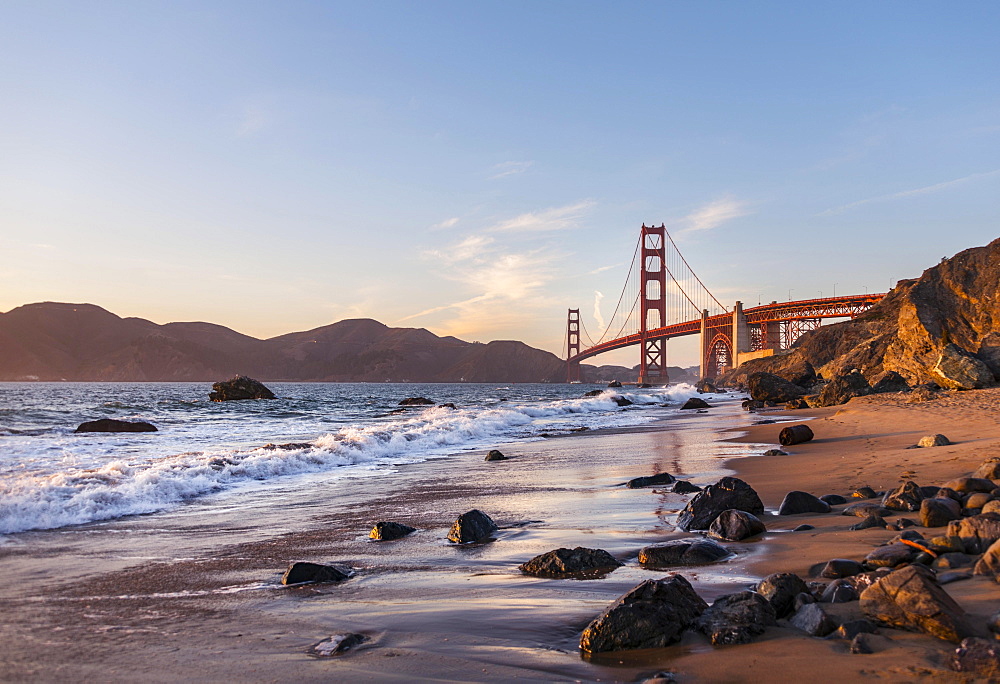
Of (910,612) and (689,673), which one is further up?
(910,612)

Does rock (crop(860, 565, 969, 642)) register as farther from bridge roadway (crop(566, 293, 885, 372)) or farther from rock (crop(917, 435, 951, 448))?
bridge roadway (crop(566, 293, 885, 372))

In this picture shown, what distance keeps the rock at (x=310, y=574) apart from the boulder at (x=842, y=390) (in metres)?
21.9

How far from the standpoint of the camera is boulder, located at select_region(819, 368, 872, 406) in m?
22.3

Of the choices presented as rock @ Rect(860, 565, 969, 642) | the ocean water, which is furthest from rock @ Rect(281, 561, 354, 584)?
the ocean water

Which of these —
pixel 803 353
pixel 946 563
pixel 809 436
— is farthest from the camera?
pixel 803 353

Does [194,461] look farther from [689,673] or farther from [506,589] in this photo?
[689,673]

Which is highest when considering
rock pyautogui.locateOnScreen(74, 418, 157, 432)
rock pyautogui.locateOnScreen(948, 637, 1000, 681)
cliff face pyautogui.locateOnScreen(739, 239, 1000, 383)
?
Result: cliff face pyautogui.locateOnScreen(739, 239, 1000, 383)

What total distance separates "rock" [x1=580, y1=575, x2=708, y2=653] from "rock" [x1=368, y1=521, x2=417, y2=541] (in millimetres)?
2813

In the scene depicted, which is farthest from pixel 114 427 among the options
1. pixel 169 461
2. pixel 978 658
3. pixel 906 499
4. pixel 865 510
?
pixel 978 658

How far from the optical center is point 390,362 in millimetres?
165125

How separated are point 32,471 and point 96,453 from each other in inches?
117

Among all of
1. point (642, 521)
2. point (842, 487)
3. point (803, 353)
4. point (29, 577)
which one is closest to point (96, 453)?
point (29, 577)

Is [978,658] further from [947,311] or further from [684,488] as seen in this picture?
[947,311]

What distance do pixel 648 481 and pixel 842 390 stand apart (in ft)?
58.1
